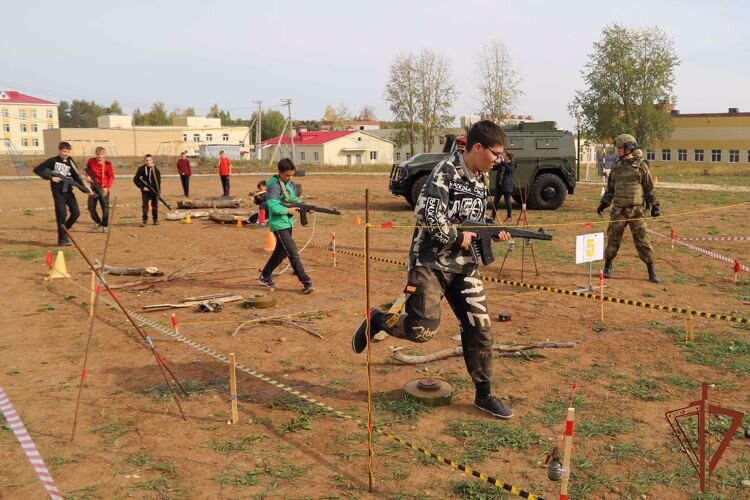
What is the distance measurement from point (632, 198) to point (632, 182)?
0.24 metres

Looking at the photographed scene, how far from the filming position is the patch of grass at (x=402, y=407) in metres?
4.82

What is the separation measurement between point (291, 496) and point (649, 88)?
56725mm

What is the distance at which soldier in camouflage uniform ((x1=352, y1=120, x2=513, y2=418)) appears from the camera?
15.0 ft

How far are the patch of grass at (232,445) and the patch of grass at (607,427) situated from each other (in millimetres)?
2306

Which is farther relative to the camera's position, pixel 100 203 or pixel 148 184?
pixel 148 184

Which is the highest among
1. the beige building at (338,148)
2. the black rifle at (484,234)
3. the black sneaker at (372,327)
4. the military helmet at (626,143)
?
the beige building at (338,148)

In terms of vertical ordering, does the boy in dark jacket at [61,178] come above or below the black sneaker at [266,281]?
above

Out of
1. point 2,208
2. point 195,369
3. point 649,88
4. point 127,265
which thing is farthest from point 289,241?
point 649,88

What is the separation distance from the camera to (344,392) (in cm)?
536

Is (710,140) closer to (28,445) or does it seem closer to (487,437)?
(487,437)

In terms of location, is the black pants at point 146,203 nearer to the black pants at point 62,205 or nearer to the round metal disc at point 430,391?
the black pants at point 62,205

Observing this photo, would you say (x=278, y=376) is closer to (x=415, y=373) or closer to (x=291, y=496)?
(x=415, y=373)

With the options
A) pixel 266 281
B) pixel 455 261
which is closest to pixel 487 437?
pixel 455 261

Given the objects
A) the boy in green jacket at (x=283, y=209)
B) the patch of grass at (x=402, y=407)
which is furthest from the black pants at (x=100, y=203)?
the patch of grass at (x=402, y=407)
